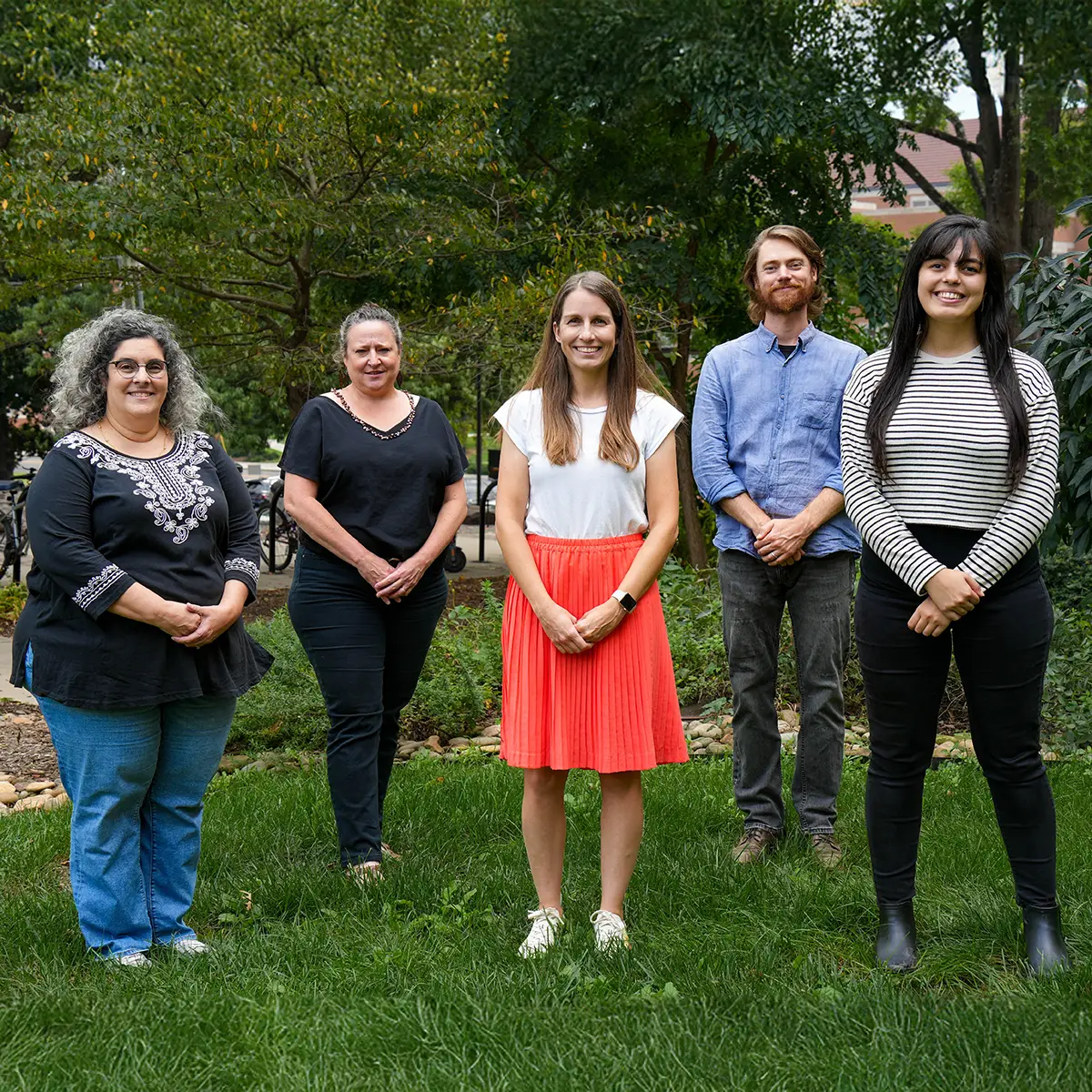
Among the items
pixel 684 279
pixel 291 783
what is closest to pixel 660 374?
pixel 684 279

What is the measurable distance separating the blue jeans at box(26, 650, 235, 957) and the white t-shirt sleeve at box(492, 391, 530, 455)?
1239mm

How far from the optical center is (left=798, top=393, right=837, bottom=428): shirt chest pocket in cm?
451

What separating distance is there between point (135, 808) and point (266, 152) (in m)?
7.35

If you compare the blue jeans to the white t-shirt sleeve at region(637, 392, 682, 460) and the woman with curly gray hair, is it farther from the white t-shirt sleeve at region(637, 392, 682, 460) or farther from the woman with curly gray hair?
the white t-shirt sleeve at region(637, 392, 682, 460)

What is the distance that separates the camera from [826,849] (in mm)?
4527

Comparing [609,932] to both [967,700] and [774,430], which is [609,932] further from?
[774,430]

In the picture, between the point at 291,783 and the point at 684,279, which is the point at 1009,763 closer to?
the point at 291,783

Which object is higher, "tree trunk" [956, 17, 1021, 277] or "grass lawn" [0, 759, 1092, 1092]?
"tree trunk" [956, 17, 1021, 277]

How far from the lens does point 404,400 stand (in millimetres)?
4895

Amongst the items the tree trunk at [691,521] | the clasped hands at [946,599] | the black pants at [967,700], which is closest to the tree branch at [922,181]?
the tree trunk at [691,521]

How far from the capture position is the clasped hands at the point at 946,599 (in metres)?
3.24

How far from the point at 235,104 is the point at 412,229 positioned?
185cm

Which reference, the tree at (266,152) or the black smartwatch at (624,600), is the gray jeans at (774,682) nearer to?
the black smartwatch at (624,600)

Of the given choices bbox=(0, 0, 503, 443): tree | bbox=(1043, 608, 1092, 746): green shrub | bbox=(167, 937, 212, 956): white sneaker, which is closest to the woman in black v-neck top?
bbox=(167, 937, 212, 956): white sneaker
